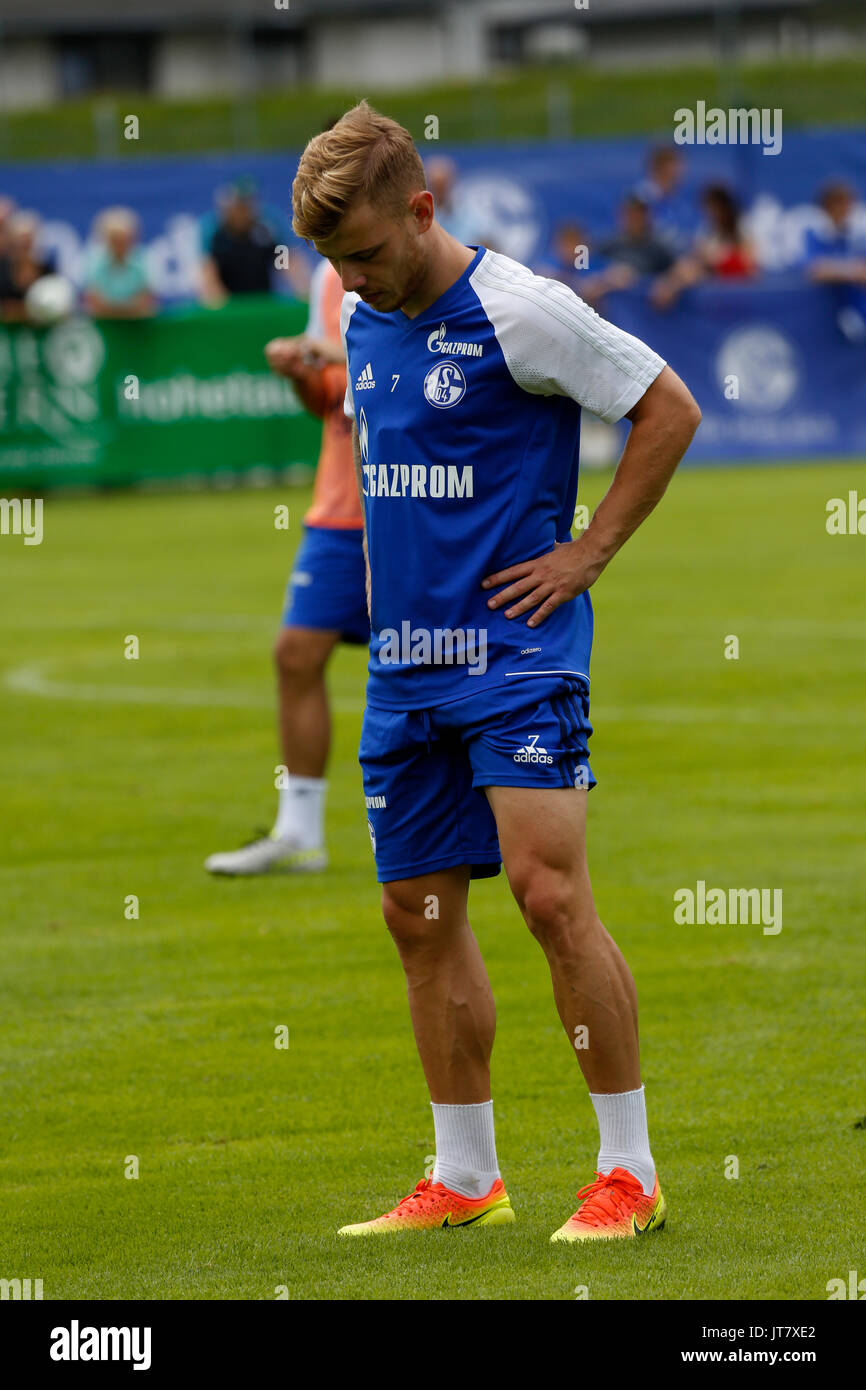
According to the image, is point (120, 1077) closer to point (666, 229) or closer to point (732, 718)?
point (732, 718)

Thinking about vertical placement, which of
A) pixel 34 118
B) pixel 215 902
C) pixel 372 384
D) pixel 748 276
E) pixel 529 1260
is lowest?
pixel 529 1260


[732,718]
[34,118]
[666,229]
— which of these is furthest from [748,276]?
[34,118]

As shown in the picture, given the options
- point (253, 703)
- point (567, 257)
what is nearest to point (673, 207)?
point (567, 257)

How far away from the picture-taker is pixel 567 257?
27312 millimetres

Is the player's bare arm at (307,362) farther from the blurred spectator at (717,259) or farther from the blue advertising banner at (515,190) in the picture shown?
the blue advertising banner at (515,190)

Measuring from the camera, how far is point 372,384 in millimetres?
4781

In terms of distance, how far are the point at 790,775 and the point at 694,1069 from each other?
162 inches

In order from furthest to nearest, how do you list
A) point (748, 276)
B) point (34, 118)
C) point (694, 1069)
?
point (34, 118), point (748, 276), point (694, 1069)

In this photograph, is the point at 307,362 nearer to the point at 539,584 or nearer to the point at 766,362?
the point at 539,584

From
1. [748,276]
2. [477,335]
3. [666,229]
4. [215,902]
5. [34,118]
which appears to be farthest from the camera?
[34,118]

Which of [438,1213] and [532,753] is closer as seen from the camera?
[532,753]

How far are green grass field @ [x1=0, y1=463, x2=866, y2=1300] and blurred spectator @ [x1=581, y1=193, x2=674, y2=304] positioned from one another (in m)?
11.5

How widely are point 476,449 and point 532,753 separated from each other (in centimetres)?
64

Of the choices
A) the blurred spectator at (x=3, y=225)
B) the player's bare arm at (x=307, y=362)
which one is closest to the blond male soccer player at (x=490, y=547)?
the player's bare arm at (x=307, y=362)
